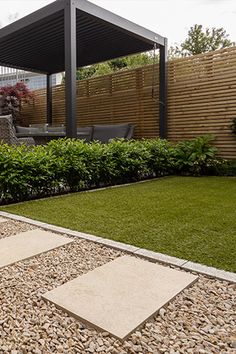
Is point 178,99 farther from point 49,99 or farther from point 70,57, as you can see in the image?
point 49,99

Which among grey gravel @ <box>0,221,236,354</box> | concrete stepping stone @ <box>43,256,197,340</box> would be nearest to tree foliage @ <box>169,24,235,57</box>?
concrete stepping stone @ <box>43,256,197,340</box>

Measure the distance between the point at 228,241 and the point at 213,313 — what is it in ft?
3.08

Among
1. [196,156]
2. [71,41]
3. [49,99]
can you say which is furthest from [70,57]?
[49,99]

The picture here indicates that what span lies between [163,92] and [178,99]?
0.39m

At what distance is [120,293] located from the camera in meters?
1.50

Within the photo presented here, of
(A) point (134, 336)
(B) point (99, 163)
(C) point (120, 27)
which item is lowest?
(A) point (134, 336)

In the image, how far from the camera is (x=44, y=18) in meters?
5.45

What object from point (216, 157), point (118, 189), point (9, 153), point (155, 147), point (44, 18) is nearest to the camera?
point (9, 153)

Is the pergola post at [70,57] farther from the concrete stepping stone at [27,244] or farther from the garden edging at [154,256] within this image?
the concrete stepping stone at [27,244]

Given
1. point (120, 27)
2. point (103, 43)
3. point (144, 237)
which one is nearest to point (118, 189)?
point (144, 237)

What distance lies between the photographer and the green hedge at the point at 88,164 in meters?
3.71

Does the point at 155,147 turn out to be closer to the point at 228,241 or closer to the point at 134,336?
the point at 228,241

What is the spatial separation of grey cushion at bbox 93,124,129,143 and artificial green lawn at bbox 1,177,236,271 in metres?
3.07

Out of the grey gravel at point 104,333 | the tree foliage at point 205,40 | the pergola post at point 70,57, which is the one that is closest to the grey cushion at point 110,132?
the pergola post at point 70,57
